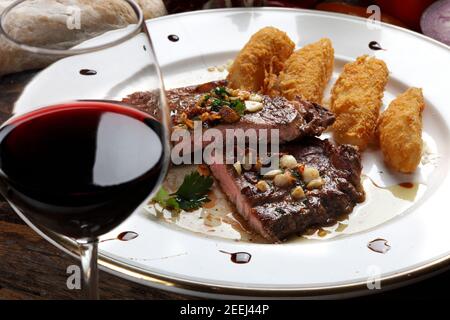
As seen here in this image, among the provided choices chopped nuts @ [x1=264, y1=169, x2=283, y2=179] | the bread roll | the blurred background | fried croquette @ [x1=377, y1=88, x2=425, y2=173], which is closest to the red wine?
the bread roll

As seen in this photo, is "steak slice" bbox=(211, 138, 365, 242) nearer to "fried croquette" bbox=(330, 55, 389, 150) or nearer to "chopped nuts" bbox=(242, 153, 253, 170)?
"chopped nuts" bbox=(242, 153, 253, 170)

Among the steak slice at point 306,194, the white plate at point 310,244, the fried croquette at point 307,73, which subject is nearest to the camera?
the white plate at point 310,244

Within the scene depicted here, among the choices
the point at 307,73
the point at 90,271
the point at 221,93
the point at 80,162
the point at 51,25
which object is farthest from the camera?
the point at 307,73

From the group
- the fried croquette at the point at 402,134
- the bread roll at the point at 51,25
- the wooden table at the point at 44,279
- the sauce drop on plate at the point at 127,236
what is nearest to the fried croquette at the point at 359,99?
the fried croquette at the point at 402,134

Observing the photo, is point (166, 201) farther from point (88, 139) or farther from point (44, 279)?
point (88, 139)

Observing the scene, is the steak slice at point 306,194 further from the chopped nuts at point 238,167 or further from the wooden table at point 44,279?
the wooden table at point 44,279

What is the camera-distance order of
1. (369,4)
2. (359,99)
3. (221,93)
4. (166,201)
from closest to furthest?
(166,201), (221,93), (359,99), (369,4)

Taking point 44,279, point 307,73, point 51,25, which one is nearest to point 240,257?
point 44,279
